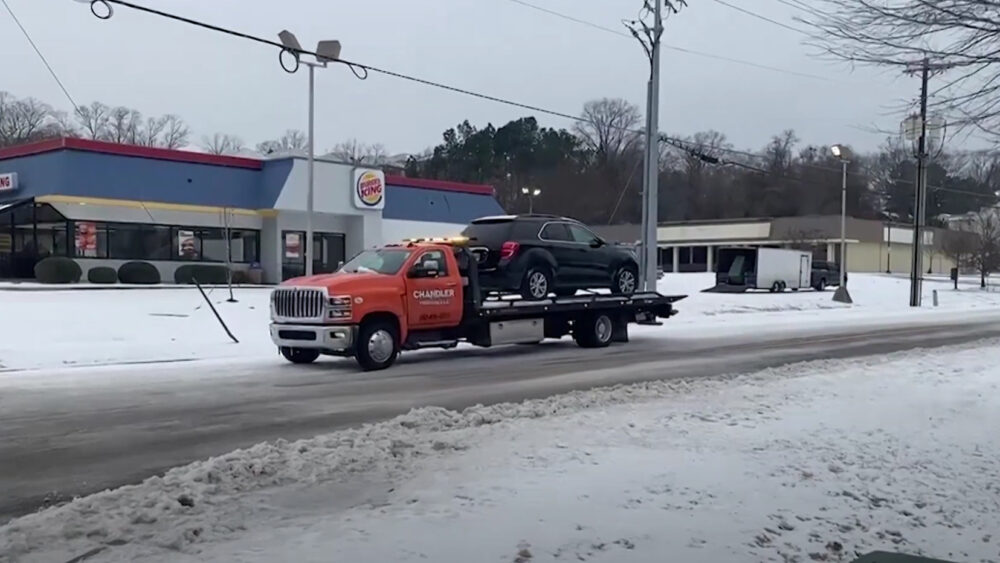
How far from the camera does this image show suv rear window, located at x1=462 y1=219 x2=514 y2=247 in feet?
59.8

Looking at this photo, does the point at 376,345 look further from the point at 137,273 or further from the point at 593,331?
the point at 137,273

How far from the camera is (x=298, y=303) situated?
1552 centimetres

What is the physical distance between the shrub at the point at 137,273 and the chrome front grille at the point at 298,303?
67.3ft

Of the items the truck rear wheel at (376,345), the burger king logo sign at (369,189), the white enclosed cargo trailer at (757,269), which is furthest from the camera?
the white enclosed cargo trailer at (757,269)

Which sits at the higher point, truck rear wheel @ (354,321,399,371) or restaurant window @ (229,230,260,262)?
restaurant window @ (229,230,260,262)

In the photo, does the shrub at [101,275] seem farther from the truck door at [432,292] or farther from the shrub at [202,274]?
the truck door at [432,292]

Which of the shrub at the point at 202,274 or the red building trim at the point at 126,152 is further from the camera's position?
the shrub at the point at 202,274

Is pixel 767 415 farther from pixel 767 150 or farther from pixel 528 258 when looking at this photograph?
pixel 767 150

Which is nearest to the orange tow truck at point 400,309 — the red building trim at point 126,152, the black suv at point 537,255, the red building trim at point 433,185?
the black suv at point 537,255

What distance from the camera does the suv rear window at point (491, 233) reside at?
18.2 m

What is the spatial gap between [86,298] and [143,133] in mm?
→ 54205

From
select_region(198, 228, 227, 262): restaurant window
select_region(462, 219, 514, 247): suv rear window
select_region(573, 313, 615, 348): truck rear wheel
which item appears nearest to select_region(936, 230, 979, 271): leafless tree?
select_region(198, 228, 227, 262): restaurant window

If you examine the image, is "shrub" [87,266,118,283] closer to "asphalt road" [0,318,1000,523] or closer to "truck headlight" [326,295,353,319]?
"asphalt road" [0,318,1000,523]

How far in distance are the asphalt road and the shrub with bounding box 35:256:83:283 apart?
18.9 m
